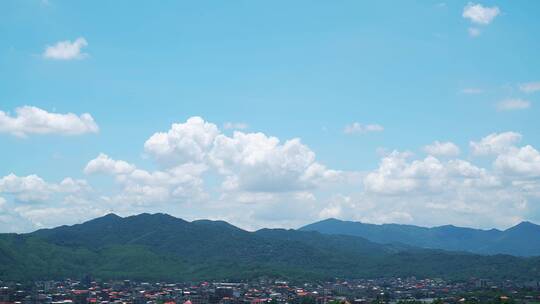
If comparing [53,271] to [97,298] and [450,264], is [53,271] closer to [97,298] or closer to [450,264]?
[97,298]

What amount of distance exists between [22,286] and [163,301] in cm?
3170

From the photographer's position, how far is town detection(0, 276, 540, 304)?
10656 centimetres

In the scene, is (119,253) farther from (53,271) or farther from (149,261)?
(53,271)

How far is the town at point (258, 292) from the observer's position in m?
107

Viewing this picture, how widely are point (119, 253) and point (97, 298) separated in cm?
7747

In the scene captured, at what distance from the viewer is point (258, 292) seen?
12319 cm

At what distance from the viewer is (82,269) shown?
166m

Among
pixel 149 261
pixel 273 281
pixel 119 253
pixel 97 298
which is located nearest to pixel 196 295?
pixel 97 298

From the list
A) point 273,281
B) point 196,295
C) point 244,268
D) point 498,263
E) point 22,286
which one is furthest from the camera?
point 498,263

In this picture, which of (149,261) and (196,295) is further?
(149,261)

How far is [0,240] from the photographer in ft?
546

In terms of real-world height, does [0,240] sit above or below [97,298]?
above

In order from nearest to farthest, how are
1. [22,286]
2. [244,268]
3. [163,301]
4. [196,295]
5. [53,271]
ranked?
[163,301] < [196,295] < [22,286] < [53,271] < [244,268]

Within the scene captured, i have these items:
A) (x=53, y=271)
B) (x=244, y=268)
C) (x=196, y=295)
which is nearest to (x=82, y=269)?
(x=53, y=271)
